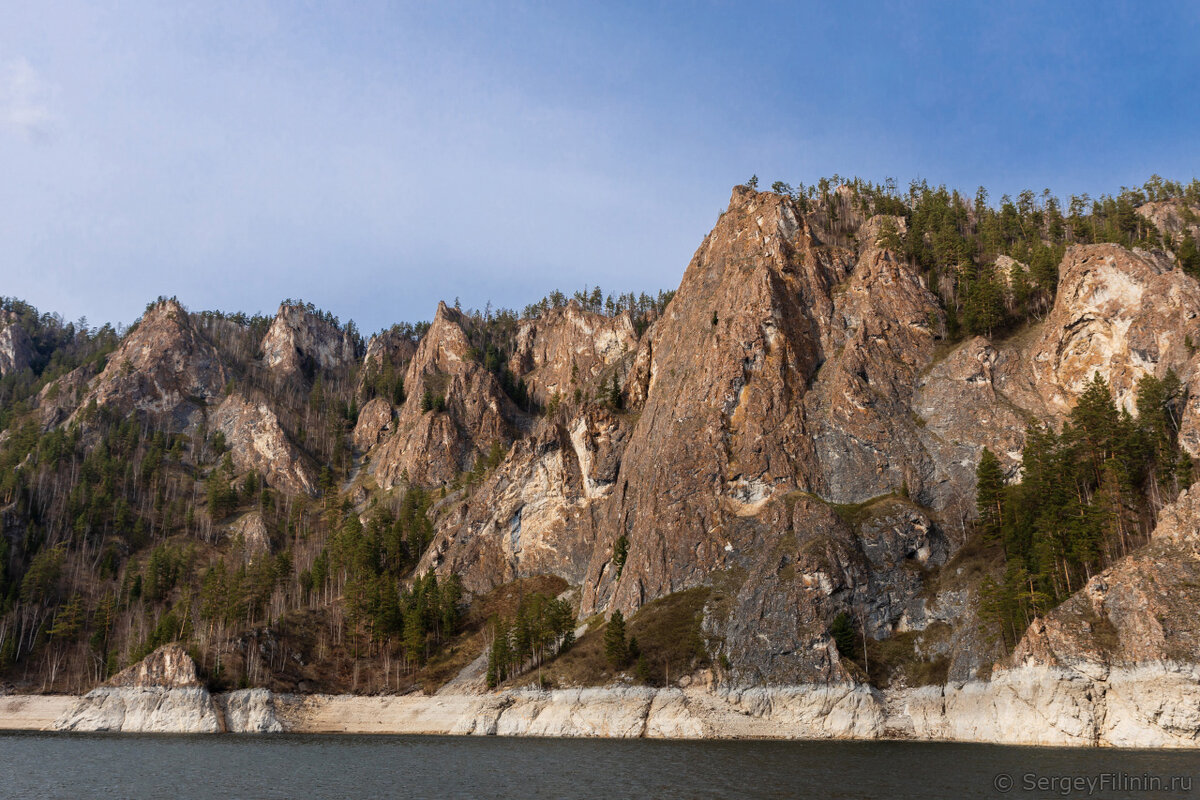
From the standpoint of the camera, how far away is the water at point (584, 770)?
4706 cm

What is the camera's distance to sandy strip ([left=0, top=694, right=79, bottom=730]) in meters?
117

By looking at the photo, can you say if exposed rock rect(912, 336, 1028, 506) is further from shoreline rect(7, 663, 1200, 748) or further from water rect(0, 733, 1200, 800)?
water rect(0, 733, 1200, 800)

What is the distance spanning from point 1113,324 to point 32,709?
6901 inches

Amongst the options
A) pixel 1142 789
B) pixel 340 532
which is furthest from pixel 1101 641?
pixel 340 532

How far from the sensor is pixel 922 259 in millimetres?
158875

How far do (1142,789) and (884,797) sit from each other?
568 inches

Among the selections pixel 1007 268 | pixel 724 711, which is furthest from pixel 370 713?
pixel 1007 268

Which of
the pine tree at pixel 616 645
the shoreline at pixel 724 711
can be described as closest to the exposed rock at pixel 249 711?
the shoreline at pixel 724 711

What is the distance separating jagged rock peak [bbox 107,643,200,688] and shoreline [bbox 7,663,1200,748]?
133 centimetres

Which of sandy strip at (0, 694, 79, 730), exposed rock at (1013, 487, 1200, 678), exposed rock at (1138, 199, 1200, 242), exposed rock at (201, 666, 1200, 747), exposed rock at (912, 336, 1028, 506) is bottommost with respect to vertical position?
sandy strip at (0, 694, 79, 730)

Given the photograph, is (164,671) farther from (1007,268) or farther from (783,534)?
(1007,268)

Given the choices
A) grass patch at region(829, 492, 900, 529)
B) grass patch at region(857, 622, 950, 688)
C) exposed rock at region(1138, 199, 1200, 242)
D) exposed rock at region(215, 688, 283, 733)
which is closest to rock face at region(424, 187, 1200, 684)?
grass patch at region(829, 492, 900, 529)

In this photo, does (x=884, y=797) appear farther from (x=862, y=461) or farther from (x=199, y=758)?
(x=862, y=461)

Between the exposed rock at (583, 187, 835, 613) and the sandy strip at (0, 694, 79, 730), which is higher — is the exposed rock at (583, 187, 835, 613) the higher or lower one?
the higher one
